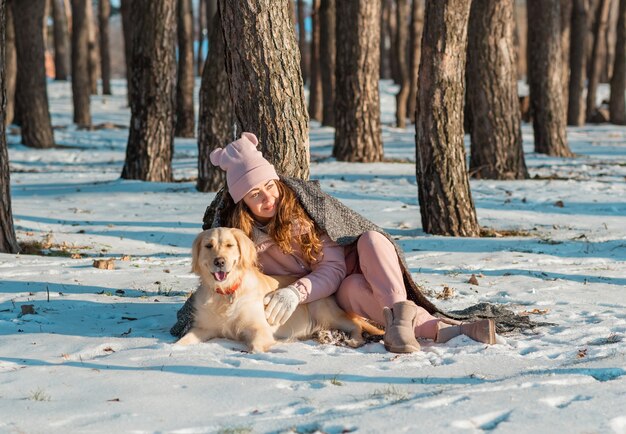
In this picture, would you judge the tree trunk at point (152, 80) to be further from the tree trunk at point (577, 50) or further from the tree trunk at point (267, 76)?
the tree trunk at point (577, 50)

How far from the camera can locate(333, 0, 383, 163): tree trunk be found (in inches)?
548

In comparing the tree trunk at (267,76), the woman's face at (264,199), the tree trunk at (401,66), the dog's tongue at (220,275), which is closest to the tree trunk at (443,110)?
the tree trunk at (267,76)

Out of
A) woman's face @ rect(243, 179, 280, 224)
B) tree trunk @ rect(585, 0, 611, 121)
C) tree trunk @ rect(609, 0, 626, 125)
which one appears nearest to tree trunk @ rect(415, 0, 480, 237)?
woman's face @ rect(243, 179, 280, 224)

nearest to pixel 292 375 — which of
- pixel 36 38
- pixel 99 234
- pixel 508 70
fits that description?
pixel 99 234

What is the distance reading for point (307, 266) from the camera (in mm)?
5512

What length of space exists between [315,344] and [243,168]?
1154 mm

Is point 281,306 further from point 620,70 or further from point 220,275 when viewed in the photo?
point 620,70

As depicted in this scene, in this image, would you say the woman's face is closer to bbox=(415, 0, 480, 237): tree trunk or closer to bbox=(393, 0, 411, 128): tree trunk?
bbox=(415, 0, 480, 237): tree trunk

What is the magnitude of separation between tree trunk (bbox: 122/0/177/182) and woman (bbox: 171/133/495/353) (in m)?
7.41

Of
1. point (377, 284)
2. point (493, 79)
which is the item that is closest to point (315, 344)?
point (377, 284)

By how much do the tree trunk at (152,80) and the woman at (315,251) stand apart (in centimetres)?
741

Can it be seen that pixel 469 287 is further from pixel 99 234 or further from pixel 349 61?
pixel 349 61

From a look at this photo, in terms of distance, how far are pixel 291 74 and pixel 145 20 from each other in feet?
23.0

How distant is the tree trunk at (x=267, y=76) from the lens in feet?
19.8
